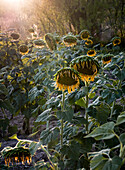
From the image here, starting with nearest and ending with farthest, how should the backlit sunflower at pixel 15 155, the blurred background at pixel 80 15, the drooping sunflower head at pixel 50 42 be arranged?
the backlit sunflower at pixel 15 155, the drooping sunflower head at pixel 50 42, the blurred background at pixel 80 15

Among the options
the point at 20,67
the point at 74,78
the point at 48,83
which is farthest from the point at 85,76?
the point at 20,67

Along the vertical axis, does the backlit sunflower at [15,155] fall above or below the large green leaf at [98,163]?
above

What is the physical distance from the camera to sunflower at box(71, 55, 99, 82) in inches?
32.2

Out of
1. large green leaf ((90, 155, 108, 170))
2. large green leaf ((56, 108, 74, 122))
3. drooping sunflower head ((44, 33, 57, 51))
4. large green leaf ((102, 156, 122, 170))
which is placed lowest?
large green leaf ((90, 155, 108, 170))

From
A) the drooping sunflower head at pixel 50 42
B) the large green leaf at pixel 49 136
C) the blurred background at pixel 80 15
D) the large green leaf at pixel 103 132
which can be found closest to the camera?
the large green leaf at pixel 103 132

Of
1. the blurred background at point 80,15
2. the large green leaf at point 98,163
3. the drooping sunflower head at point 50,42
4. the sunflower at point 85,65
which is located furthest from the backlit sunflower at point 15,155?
the blurred background at point 80,15

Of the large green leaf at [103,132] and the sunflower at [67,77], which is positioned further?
the sunflower at [67,77]

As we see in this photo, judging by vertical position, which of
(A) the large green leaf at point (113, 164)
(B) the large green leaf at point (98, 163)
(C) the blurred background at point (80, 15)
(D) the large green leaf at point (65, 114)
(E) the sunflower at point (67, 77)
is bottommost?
(B) the large green leaf at point (98, 163)

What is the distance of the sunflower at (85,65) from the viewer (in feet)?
2.68

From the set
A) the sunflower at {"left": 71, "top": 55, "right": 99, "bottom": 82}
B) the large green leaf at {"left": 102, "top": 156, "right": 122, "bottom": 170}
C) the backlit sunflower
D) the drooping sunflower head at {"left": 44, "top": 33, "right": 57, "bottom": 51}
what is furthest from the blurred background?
the large green leaf at {"left": 102, "top": 156, "right": 122, "bottom": 170}

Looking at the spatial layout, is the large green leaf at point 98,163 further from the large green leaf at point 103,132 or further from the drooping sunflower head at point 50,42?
the drooping sunflower head at point 50,42

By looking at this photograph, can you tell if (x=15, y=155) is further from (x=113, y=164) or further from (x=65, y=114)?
(x=113, y=164)

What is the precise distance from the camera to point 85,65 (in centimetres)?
83

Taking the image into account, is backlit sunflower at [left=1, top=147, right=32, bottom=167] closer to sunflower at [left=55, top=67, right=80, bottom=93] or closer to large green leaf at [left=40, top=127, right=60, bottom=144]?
large green leaf at [left=40, top=127, right=60, bottom=144]
